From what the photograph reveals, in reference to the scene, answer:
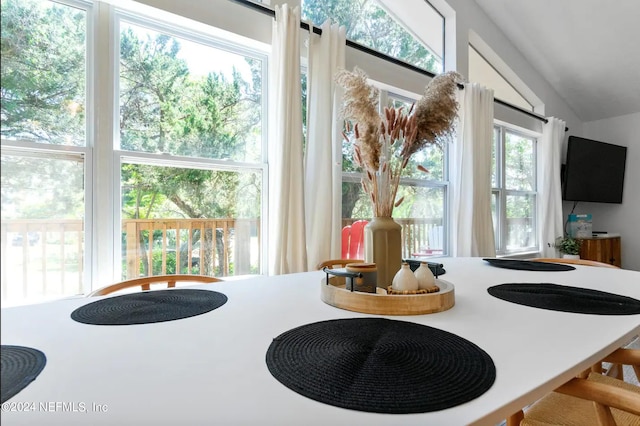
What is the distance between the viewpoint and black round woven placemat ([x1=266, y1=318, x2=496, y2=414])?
1.58ft

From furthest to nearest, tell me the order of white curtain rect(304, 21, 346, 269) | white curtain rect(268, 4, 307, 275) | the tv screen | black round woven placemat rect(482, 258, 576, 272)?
the tv screen
white curtain rect(304, 21, 346, 269)
white curtain rect(268, 4, 307, 275)
black round woven placemat rect(482, 258, 576, 272)

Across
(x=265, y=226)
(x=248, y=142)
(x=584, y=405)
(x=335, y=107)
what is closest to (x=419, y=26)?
(x=335, y=107)

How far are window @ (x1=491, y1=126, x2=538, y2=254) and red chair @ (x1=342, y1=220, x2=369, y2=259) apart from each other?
2195 millimetres

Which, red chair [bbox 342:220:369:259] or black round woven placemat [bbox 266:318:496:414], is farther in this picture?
red chair [bbox 342:220:369:259]

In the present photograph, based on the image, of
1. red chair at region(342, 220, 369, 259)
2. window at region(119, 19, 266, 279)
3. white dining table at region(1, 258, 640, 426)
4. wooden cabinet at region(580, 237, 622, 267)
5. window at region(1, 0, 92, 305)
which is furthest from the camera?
wooden cabinet at region(580, 237, 622, 267)

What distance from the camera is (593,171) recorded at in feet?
15.3

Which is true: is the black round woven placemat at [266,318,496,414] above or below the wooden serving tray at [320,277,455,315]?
below

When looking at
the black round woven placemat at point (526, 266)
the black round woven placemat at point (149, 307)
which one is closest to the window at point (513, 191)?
the black round woven placemat at point (526, 266)

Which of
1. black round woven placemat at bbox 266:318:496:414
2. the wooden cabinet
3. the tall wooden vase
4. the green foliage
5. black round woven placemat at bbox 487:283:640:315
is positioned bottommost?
the wooden cabinet

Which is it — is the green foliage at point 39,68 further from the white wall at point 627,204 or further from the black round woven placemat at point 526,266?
the white wall at point 627,204

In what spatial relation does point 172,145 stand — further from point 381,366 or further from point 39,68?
point 381,366

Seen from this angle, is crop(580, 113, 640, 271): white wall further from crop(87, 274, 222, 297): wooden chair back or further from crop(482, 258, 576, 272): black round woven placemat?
crop(87, 274, 222, 297): wooden chair back

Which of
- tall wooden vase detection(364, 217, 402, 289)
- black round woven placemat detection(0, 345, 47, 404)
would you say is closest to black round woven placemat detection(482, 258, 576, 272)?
tall wooden vase detection(364, 217, 402, 289)

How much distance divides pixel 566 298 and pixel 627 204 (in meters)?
5.24
